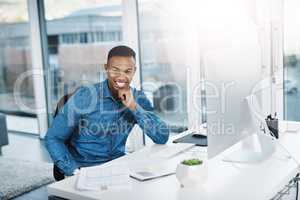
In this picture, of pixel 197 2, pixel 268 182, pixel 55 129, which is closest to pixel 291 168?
pixel 268 182

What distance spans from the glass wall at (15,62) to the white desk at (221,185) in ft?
14.1

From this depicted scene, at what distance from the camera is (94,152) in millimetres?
2217

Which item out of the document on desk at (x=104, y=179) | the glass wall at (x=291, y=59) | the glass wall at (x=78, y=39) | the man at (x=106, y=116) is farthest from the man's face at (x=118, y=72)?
the glass wall at (x=78, y=39)

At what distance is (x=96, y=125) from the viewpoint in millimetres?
2174

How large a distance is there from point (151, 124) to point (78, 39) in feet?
9.92

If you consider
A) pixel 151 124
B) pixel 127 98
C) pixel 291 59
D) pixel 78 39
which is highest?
pixel 78 39

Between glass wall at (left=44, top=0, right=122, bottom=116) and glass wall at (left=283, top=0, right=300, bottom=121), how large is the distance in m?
1.86

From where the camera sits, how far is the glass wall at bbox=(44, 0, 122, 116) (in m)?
4.42

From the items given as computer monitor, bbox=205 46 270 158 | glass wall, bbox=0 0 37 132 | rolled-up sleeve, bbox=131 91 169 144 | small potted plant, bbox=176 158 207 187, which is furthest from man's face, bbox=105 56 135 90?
glass wall, bbox=0 0 37 132

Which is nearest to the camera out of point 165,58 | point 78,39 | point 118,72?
point 118,72

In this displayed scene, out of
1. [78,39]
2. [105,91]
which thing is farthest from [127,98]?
[78,39]

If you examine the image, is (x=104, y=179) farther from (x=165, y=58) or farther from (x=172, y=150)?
(x=165, y=58)

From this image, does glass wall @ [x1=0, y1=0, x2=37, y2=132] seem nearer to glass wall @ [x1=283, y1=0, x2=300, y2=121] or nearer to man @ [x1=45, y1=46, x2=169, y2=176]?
man @ [x1=45, y1=46, x2=169, y2=176]

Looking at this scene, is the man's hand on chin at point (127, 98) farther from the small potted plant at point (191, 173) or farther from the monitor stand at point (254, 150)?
the small potted plant at point (191, 173)
